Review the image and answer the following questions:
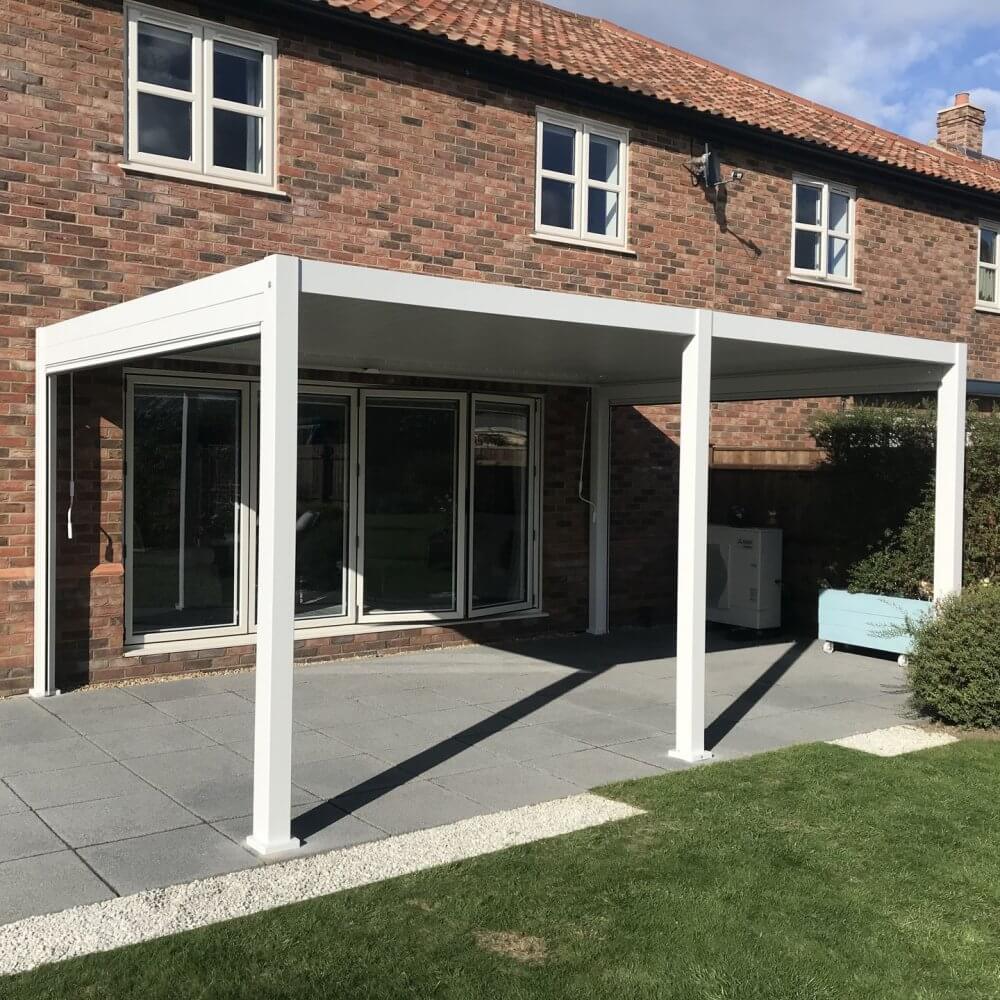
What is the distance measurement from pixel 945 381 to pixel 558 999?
6.50 metres

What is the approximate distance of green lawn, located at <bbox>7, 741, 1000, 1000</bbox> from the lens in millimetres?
3896

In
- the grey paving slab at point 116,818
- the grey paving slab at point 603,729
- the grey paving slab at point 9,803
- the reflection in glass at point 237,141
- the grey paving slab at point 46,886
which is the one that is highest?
the reflection in glass at point 237,141

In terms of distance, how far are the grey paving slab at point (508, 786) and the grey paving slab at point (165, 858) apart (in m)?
1.44

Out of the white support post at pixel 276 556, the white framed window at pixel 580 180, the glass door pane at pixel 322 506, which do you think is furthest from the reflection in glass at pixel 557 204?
the white support post at pixel 276 556

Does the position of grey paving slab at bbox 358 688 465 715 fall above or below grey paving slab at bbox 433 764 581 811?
above

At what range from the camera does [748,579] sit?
11922 mm

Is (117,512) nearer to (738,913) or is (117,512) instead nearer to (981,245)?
(738,913)

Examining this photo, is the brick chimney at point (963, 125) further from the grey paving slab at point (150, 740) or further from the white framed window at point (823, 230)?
the grey paving slab at point (150, 740)

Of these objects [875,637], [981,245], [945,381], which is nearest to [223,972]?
[945,381]

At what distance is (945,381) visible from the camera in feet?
28.6

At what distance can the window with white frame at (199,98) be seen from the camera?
879cm

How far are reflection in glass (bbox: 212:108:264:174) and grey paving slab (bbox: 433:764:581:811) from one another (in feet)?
18.3

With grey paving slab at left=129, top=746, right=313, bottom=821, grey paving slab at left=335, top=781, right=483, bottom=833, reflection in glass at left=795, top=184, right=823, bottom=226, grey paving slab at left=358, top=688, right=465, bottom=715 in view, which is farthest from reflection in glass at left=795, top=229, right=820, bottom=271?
grey paving slab at left=129, top=746, right=313, bottom=821

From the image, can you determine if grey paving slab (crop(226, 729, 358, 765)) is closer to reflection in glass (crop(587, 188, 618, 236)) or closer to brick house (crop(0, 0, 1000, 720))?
brick house (crop(0, 0, 1000, 720))
